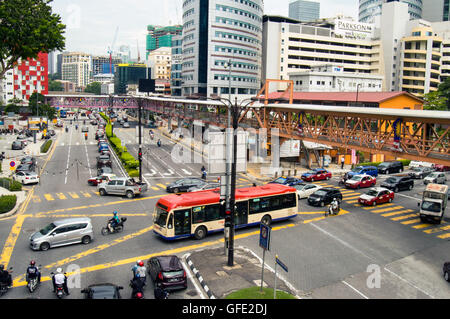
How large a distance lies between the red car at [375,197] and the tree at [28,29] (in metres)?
31.7

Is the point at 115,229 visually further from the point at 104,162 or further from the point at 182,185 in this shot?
the point at 104,162

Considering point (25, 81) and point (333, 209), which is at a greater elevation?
point (25, 81)

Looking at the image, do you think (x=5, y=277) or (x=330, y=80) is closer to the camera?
(x=5, y=277)

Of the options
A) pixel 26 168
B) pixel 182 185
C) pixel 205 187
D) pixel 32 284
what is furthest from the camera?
pixel 26 168

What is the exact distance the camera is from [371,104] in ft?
212

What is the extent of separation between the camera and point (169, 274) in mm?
18406

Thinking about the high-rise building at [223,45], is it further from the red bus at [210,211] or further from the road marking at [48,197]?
the red bus at [210,211]

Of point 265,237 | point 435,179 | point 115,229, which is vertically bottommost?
point 115,229

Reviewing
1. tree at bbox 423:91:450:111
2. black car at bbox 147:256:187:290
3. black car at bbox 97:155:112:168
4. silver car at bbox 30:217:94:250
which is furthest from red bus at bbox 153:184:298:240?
tree at bbox 423:91:450:111

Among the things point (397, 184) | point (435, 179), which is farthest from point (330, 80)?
point (397, 184)

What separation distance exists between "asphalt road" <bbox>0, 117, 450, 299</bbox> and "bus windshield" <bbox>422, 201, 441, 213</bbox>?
1.44m

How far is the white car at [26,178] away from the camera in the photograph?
134 feet

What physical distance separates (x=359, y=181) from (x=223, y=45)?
289ft

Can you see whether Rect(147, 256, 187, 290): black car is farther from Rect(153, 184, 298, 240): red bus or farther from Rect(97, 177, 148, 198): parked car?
Rect(97, 177, 148, 198): parked car
